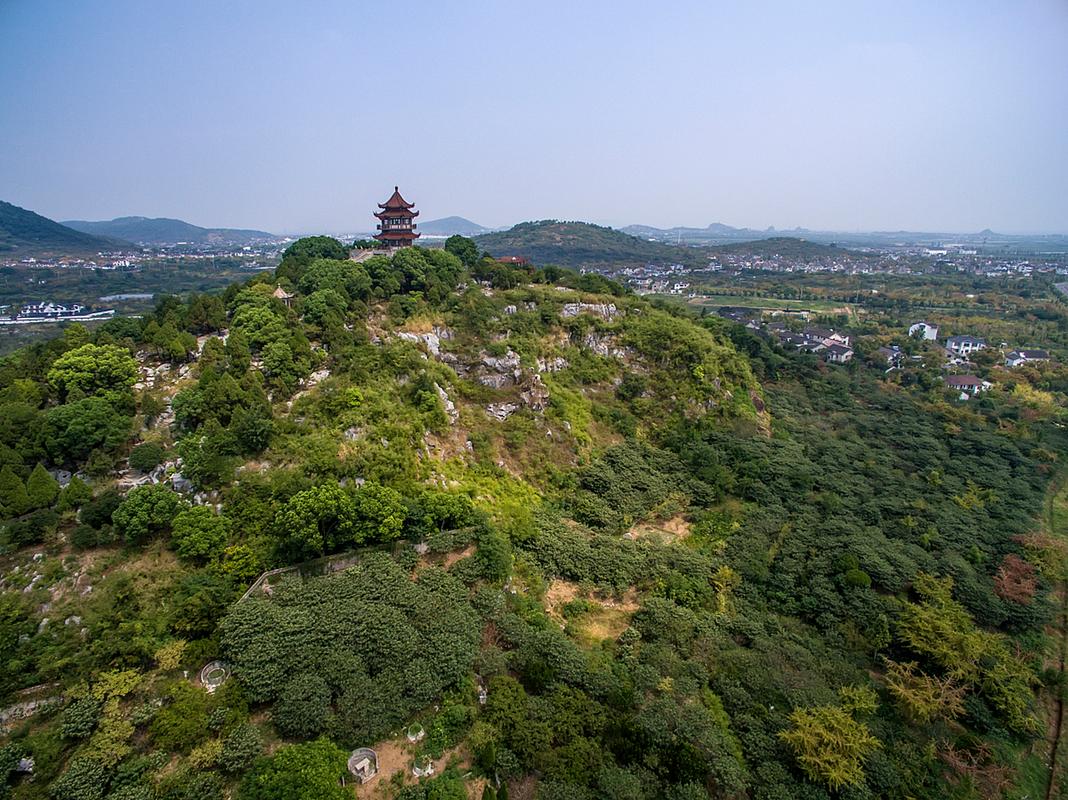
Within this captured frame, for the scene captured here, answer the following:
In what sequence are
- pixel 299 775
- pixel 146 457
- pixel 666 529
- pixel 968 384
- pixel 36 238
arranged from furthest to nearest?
pixel 36 238 < pixel 968 384 < pixel 666 529 < pixel 146 457 < pixel 299 775

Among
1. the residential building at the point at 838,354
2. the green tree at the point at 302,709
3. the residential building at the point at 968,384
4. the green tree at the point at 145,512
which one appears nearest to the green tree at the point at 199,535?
the green tree at the point at 145,512

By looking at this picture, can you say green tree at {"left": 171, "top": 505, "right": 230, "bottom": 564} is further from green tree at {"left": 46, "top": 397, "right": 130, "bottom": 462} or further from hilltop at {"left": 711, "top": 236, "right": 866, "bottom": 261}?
hilltop at {"left": 711, "top": 236, "right": 866, "bottom": 261}

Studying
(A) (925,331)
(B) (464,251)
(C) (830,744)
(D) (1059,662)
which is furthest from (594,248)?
(C) (830,744)

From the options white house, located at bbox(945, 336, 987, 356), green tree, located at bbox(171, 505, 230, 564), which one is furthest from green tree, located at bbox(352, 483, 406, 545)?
white house, located at bbox(945, 336, 987, 356)

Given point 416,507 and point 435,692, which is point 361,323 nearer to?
point 416,507

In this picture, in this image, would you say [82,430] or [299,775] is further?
[82,430]

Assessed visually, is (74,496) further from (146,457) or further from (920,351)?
(920,351)
